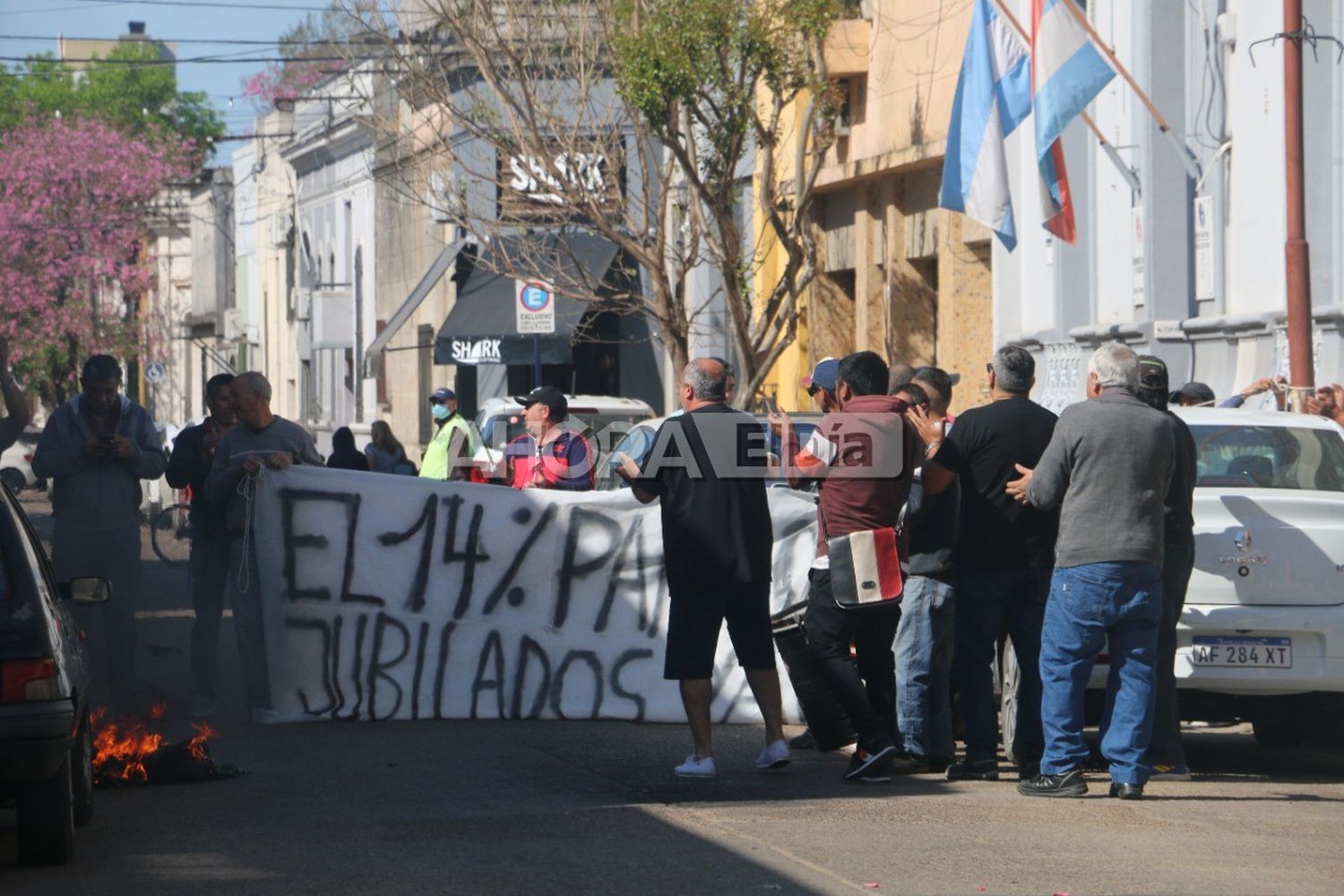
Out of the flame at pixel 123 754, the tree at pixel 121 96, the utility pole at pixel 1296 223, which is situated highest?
the tree at pixel 121 96

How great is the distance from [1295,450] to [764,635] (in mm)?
2838

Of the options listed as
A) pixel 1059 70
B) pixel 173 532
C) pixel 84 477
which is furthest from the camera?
pixel 173 532

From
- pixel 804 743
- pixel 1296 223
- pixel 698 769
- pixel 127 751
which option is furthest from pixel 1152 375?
pixel 1296 223

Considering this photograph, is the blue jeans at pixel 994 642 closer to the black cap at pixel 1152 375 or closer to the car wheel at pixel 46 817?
the black cap at pixel 1152 375

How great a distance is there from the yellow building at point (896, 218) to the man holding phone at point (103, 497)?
1229 centimetres

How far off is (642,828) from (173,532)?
21048mm

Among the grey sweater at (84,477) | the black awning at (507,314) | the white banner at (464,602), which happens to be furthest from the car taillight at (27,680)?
the black awning at (507,314)

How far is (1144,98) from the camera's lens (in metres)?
16.3

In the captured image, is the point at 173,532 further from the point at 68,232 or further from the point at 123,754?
the point at 68,232

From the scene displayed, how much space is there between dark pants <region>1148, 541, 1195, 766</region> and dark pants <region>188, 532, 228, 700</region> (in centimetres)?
534

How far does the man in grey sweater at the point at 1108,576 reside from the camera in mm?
8531

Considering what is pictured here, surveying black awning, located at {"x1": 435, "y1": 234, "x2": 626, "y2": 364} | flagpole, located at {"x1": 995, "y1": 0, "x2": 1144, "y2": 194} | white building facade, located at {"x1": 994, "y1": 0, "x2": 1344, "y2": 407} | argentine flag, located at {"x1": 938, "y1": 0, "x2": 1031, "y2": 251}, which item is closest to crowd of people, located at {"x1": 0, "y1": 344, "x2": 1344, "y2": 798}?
white building facade, located at {"x1": 994, "y1": 0, "x2": 1344, "y2": 407}

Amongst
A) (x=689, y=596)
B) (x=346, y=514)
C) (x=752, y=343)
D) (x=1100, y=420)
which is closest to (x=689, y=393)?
(x=689, y=596)

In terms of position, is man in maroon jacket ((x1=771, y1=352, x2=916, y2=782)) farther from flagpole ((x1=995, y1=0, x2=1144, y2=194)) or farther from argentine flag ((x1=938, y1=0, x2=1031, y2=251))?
flagpole ((x1=995, y1=0, x2=1144, y2=194))
